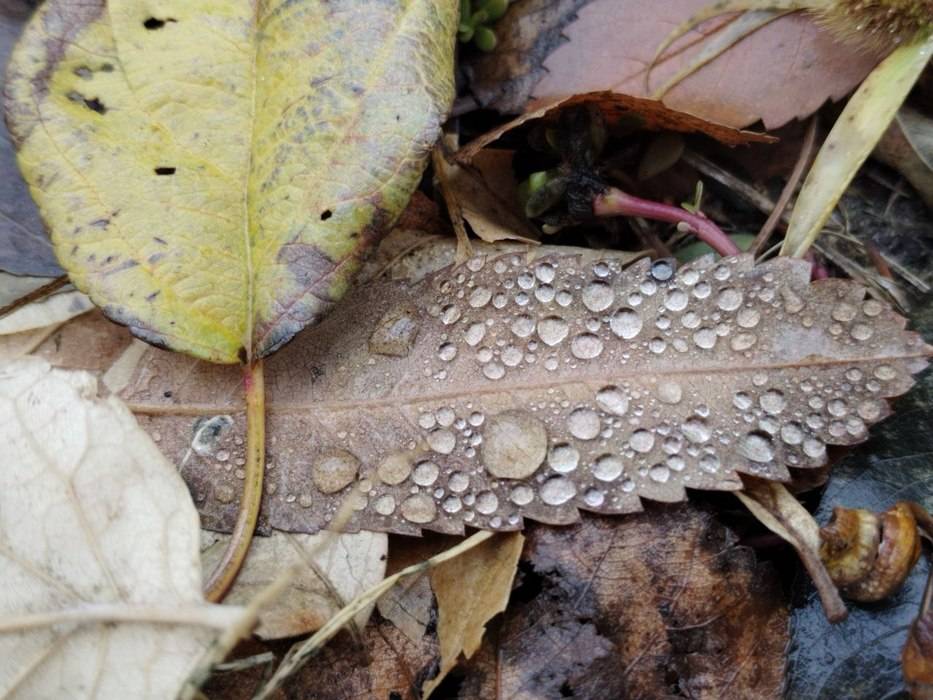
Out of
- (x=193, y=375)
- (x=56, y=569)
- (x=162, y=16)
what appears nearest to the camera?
(x=56, y=569)

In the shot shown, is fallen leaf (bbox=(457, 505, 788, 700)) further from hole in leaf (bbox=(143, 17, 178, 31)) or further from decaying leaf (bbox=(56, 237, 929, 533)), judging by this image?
hole in leaf (bbox=(143, 17, 178, 31))

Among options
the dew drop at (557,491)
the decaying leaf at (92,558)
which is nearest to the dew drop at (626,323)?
the dew drop at (557,491)

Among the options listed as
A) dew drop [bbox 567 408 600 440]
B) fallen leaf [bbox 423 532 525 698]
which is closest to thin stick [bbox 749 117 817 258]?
dew drop [bbox 567 408 600 440]

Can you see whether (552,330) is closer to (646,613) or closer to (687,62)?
(646,613)

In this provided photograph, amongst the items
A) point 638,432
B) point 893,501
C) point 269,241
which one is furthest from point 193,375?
point 893,501

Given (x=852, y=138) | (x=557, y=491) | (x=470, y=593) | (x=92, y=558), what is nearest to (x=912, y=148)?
(x=852, y=138)

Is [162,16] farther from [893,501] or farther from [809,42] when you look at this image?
[893,501]
